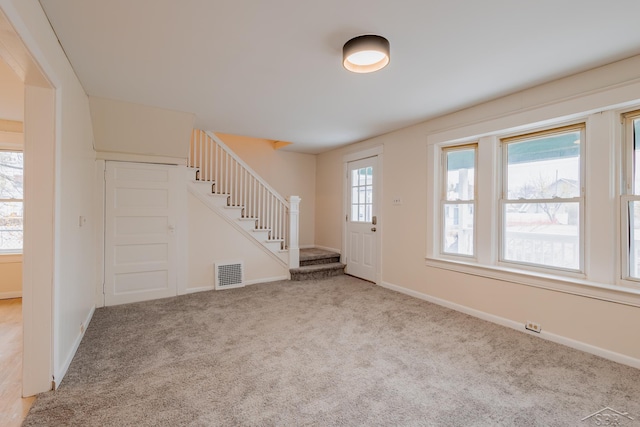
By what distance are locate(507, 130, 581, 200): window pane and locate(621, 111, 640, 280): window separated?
0.34m

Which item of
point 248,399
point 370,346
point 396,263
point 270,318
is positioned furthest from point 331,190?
point 248,399

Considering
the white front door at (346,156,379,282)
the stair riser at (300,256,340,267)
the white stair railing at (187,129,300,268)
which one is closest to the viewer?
the white stair railing at (187,129,300,268)

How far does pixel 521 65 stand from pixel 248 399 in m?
3.34

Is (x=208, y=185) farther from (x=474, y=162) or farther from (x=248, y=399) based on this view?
(x=474, y=162)

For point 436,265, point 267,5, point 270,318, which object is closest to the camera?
point 267,5

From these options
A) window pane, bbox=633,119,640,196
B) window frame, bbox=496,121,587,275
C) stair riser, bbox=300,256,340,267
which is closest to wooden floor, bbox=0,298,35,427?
stair riser, bbox=300,256,340,267

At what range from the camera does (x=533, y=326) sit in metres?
2.85

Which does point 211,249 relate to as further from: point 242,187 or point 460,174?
point 460,174

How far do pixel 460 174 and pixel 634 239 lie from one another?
5.66ft

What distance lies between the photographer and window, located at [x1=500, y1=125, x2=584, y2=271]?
276 cm

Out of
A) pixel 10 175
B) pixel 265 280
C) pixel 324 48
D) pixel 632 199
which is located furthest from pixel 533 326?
pixel 10 175

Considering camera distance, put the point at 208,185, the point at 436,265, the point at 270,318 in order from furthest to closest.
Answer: the point at 208,185 < the point at 436,265 < the point at 270,318

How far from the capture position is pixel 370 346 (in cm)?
262

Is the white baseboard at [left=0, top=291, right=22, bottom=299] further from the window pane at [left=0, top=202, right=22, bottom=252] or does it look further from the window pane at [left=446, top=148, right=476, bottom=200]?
the window pane at [left=446, top=148, right=476, bottom=200]
